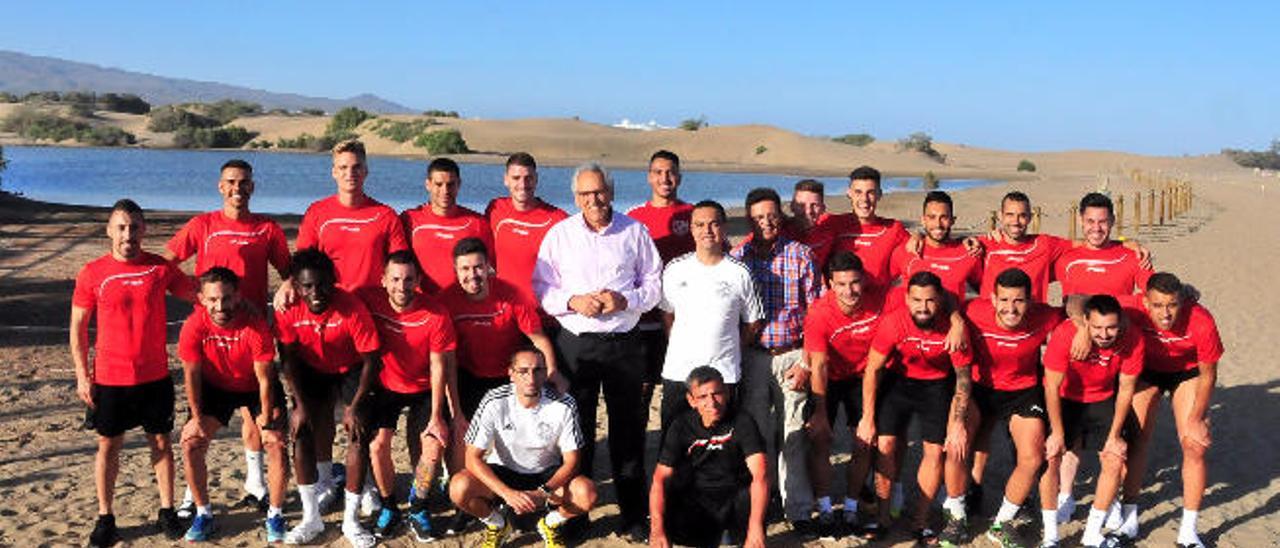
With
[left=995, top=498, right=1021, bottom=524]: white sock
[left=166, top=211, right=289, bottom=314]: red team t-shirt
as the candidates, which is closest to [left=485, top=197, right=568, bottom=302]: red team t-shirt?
[left=166, top=211, right=289, bottom=314]: red team t-shirt

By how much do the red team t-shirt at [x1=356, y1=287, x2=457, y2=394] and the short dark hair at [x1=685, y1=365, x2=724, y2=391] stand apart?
1.39m

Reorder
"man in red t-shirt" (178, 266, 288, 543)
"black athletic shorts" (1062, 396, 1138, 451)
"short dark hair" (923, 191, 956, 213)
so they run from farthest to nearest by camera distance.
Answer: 1. "short dark hair" (923, 191, 956, 213)
2. "black athletic shorts" (1062, 396, 1138, 451)
3. "man in red t-shirt" (178, 266, 288, 543)

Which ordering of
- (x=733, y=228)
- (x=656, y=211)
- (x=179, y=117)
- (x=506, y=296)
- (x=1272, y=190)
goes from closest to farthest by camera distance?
1. (x=506, y=296)
2. (x=656, y=211)
3. (x=733, y=228)
4. (x=1272, y=190)
5. (x=179, y=117)

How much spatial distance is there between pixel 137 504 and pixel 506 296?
8.87 feet

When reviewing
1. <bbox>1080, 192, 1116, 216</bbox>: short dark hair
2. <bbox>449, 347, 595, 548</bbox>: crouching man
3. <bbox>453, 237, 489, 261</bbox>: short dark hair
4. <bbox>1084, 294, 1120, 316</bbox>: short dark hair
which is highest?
<bbox>1080, 192, 1116, 216</bbox>: short dark hair

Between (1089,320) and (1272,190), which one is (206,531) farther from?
(1272,190)

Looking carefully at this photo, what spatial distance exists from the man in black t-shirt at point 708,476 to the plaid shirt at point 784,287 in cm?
78

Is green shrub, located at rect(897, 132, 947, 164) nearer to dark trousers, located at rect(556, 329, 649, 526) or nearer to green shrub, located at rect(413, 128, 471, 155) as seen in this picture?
green shrub, located at rect(413, 128, 471, 155)

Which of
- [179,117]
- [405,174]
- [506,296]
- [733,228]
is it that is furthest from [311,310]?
[179,117]

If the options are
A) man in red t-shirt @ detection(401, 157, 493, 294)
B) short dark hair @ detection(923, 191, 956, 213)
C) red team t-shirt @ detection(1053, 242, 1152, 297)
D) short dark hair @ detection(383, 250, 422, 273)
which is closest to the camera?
short dark hair @ detection(383, 250, 422, 273)

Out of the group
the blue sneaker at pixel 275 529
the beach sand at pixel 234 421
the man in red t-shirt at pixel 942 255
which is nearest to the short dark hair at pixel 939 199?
the man in red t-shirt at pixel 942 255

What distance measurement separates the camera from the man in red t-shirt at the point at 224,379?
232 inches

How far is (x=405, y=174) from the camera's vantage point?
5134cm

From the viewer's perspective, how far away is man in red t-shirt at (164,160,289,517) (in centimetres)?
630
